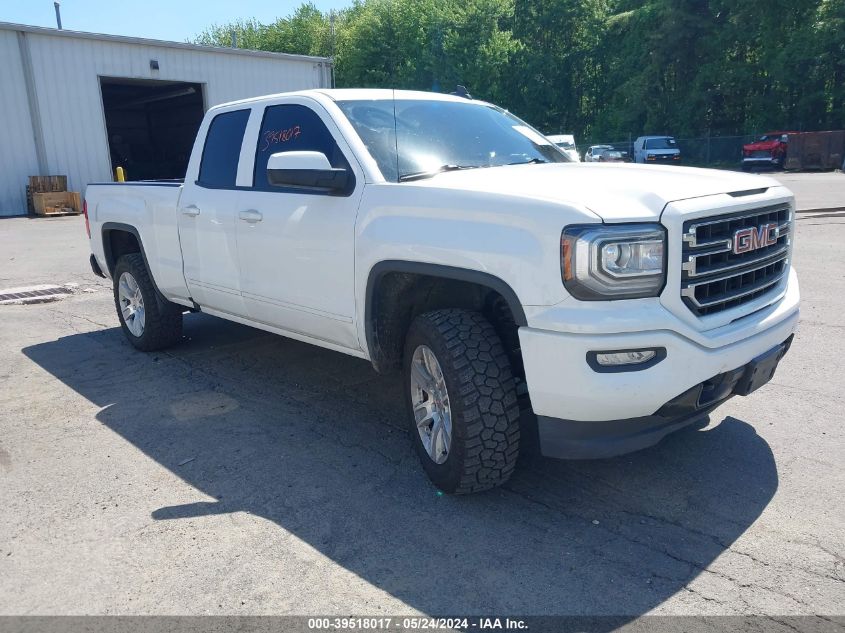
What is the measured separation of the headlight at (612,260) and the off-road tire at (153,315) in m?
4.35

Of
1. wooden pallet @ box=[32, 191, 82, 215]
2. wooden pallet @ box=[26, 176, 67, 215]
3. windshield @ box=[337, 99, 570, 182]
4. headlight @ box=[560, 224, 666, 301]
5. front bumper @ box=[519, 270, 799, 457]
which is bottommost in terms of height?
wooden pallet @ box=[32, 191, 82, 215]

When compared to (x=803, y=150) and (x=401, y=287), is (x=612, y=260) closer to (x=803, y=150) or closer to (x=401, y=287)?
(x=401, y=287)

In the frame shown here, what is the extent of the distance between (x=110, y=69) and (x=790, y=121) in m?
37.4

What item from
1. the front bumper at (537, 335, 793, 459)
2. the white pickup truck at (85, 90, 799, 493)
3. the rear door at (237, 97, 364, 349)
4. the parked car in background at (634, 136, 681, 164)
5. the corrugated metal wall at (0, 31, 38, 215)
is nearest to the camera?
the white pickup truck at (85, 90, 799, 493)

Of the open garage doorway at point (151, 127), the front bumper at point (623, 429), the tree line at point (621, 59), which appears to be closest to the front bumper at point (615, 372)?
the front bumper at point (623, 429)

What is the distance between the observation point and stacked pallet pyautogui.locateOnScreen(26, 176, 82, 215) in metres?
21.3

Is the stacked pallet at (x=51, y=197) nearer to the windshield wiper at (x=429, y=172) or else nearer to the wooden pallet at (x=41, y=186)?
the wooden pallet at (x=41, y=186)

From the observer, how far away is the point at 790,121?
4259cm

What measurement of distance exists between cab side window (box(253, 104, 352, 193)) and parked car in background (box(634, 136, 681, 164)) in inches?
1381

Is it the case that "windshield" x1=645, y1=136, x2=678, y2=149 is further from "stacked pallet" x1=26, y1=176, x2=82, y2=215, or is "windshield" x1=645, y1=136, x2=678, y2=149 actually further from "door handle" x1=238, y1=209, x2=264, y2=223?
"door handle" x1=238, y1=209, x2=264, y2=223

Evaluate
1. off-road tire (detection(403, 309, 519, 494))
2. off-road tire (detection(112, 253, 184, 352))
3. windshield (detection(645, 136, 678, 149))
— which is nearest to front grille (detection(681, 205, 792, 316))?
off-road tire (detection(403, 309, 519, 494))

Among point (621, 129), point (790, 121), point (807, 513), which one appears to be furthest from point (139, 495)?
point (621, 129)

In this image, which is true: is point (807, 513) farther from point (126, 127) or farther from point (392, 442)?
point (126, 127)

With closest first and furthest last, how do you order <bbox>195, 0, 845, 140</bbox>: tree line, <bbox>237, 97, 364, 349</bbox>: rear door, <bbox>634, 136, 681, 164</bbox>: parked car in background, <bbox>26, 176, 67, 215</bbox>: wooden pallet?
<bbox>237, 97, 364, 349</bbox>: rear door, <bbox>26, 176, 67, 215</bbox>: wooden pallet, <bbox>634, 136, 681, 164</bbox>: parked car in background, <bbox>195, 0, 845, 140</bbox>: tree line
